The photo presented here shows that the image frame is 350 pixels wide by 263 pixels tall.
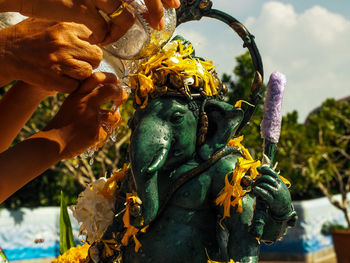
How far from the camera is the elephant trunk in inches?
50.2

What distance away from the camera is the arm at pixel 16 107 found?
47.8 inches

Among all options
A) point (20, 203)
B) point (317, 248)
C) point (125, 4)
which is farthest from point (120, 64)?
point (317, 248)

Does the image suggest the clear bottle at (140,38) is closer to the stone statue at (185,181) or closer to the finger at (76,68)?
the finger at (76,68)

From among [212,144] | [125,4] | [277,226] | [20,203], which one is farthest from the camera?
[20,203]

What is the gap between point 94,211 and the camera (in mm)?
1452

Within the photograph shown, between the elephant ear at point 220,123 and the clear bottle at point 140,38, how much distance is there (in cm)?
39

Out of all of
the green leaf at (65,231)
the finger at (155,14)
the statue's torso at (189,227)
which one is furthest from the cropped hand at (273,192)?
the green leaf at (65,231)

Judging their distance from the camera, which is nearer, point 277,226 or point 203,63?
point 277,226

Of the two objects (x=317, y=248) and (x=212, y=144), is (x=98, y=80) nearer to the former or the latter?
(x=212, y=144)

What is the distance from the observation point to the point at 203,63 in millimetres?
1489

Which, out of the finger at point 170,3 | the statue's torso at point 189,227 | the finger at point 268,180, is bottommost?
the statue's torso at point 189,227

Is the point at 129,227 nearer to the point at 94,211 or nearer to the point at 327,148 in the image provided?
the point at 94,211

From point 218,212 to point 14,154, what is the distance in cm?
61

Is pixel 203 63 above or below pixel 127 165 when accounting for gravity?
above
